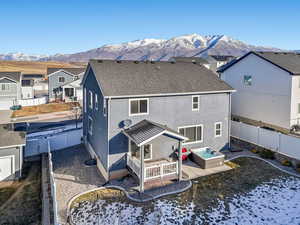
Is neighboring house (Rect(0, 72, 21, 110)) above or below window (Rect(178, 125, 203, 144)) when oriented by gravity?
above

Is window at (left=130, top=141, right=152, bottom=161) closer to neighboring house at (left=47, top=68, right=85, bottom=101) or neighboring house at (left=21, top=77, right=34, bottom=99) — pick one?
neighboring house at (left=47, top=68, right=85, bottom=101)

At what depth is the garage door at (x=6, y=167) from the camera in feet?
45.6

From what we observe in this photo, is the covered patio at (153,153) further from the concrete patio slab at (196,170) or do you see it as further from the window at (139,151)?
the concrete patio slab at (196,170)

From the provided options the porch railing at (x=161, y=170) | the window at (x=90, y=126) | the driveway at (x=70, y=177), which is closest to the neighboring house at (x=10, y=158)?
the driveway at (x=70, y=177)

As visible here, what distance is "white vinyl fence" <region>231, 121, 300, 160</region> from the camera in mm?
15609

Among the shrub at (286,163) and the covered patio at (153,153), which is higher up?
the covered patio at (153,153)

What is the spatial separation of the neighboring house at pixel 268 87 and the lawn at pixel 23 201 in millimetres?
20546

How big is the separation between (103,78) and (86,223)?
8282 mm

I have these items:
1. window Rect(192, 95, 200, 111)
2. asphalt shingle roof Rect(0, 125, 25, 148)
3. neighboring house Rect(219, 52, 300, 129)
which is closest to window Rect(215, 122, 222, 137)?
window Rect(192, 95, 200, 111)

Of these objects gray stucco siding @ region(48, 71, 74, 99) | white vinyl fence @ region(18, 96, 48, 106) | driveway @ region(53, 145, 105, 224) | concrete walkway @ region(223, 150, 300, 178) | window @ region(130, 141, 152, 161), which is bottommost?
driveway @ region(53, 145, 105, 224)

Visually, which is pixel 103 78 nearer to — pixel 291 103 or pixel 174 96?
pixel 174 96

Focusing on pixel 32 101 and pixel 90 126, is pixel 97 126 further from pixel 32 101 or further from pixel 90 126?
pixel 32 101

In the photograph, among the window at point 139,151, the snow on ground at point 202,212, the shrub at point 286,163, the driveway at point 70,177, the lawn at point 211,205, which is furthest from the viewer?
the shrub at point 286,163

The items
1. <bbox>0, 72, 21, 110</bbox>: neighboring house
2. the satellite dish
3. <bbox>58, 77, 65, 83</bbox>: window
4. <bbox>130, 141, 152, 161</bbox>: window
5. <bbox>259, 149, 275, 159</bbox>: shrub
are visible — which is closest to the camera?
the satellite dish
